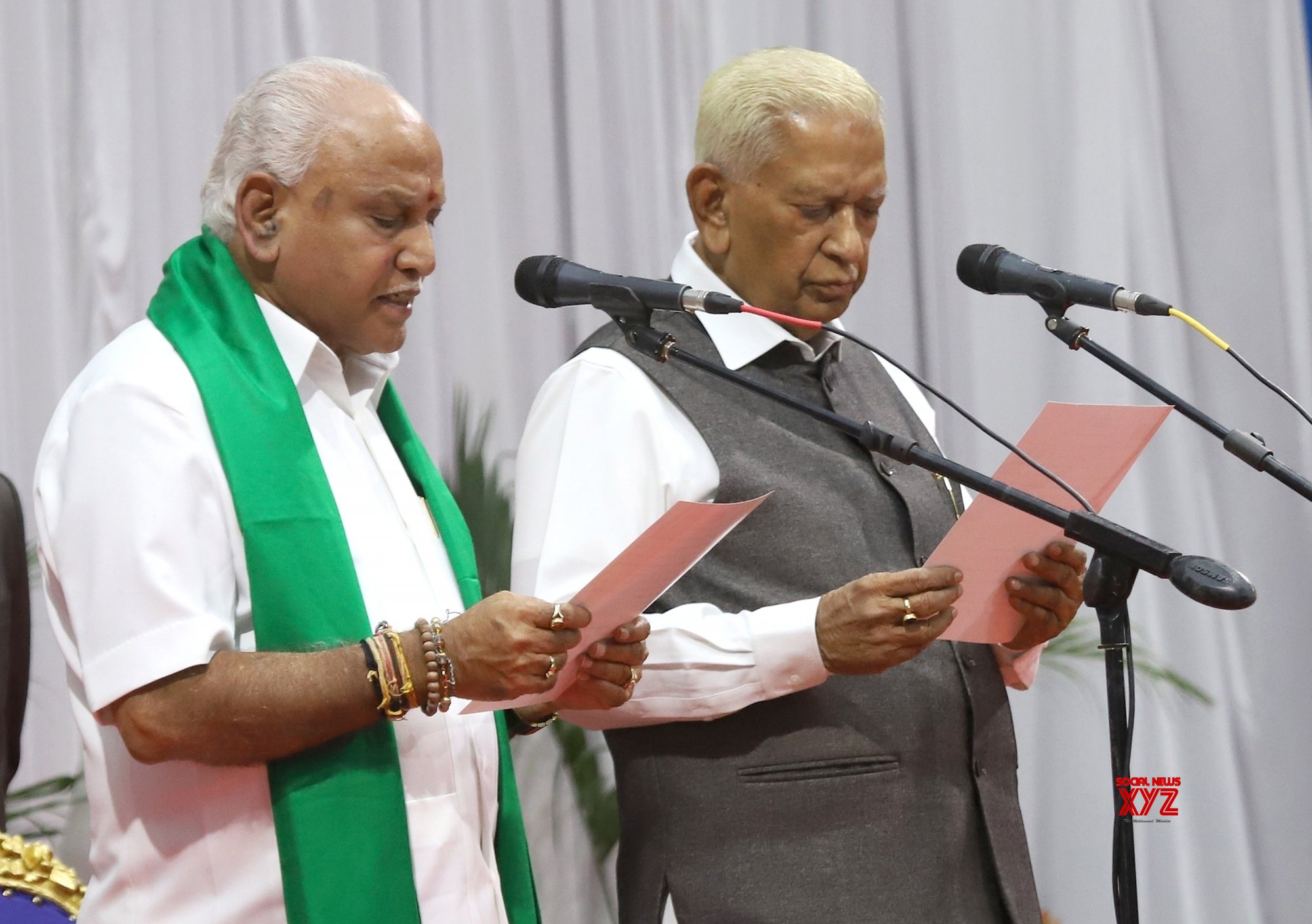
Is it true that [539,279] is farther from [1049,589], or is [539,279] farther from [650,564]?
[1049,589]

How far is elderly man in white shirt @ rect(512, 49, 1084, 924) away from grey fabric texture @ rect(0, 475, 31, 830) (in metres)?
0.86

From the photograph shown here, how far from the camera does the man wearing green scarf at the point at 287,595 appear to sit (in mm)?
1483

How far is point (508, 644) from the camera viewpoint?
147 cm

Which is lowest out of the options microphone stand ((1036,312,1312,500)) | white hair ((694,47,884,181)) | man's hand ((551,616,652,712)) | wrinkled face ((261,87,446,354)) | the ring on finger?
man's hand ((551,616,652,712))

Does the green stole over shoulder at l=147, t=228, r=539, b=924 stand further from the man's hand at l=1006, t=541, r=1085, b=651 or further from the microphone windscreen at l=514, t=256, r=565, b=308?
the man's hand at l=1006, t=541, r=1085, b=651

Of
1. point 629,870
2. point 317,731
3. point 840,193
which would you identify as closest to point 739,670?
point 629,870

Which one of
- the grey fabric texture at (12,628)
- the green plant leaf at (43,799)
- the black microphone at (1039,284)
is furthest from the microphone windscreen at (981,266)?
the green plant leaf at (43,799)

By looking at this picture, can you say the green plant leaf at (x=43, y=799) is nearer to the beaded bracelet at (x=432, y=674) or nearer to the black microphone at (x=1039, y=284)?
the beaded bracelet at (x=432, y=674)

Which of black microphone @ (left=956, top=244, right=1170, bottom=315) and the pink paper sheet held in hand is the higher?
black microphone @ (left=956, top=244, right=1170, bottom=315)

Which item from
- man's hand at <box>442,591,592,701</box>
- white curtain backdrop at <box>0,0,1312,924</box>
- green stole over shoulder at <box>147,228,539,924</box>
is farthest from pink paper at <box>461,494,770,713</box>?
white curtain backdrop at <box>0,0,1312,924</box>

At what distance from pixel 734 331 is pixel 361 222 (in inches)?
23.1

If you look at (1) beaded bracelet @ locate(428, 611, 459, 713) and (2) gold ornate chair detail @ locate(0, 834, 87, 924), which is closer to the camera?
(1) beaded bracelet @ locate(428, 611, 459, 713)

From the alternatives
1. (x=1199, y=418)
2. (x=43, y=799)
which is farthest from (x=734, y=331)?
(x=43, y=799)

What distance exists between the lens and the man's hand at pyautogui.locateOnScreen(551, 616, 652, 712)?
65.3 inches
